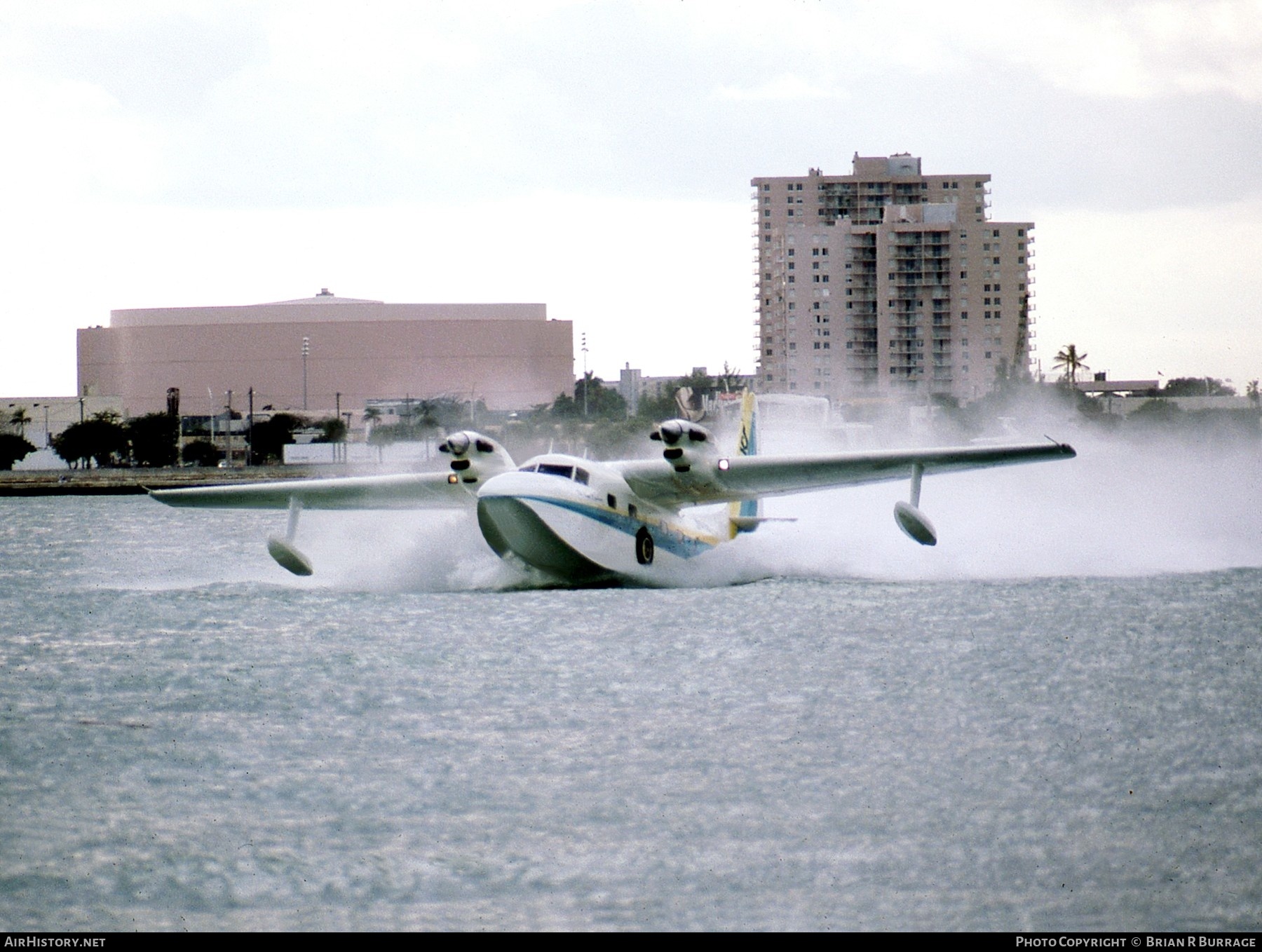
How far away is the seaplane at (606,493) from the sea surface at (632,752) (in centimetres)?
157

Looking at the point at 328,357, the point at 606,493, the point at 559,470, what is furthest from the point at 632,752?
the point at 328,357

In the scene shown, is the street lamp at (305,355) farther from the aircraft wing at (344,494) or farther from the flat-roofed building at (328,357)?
the aircraft wing at (344,494)

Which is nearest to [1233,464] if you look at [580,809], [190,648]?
[190,648]

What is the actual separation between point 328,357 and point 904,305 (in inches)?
2380

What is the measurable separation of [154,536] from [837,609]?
44.4 metres

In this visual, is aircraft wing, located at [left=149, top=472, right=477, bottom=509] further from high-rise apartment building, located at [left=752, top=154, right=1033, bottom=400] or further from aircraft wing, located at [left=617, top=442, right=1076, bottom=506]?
high-rise apartment building, located at [left=752, top=154, right=1033, bottom=400]

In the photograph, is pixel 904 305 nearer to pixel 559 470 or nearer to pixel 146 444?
pixel 146 444

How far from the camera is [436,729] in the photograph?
19.5 meters

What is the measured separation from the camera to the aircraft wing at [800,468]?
29844 millimetres

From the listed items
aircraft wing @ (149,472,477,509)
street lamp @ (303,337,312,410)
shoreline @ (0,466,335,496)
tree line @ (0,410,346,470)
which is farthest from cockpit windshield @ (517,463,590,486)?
street lamp @ (303,337,312,410)

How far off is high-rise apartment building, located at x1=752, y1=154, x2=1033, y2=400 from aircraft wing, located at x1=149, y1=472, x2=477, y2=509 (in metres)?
122

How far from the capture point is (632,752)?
58.0 feet

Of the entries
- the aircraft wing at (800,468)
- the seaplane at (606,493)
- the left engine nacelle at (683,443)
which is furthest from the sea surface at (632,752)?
the left engine nacelle at (683,443)

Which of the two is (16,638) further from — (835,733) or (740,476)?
(835,733)
